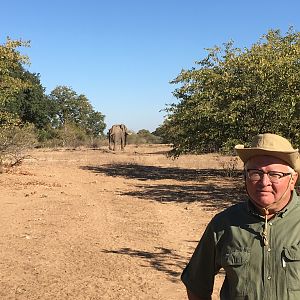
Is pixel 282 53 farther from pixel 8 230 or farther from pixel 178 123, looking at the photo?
pixel 8 230

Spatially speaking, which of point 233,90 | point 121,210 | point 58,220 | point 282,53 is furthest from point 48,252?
point 282,53

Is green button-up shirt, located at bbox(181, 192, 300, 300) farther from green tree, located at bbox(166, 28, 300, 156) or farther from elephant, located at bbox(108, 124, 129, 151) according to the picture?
elephant, located at bbox(108, 124, 129, 151)

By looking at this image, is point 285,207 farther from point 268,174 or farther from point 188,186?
point 188,186

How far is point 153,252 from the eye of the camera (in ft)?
23.3

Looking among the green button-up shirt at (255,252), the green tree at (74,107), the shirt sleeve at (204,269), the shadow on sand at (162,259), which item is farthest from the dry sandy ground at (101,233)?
the green tree at (74,107)

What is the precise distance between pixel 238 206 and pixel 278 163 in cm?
32

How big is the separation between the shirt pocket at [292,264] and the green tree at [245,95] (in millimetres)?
9803

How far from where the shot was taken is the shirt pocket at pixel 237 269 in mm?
2131

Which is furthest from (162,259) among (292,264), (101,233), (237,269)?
(292,264)

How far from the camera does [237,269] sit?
84.9 inches

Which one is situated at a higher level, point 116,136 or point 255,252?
point 116,136

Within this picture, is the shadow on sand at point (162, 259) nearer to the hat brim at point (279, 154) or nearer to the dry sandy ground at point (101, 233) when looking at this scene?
the dry sandy ground at point (101, 233)

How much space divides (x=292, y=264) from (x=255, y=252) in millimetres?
174

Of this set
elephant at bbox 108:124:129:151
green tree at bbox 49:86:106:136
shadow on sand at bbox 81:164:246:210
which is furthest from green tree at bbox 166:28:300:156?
green tree at bbox 49:86:106:136
